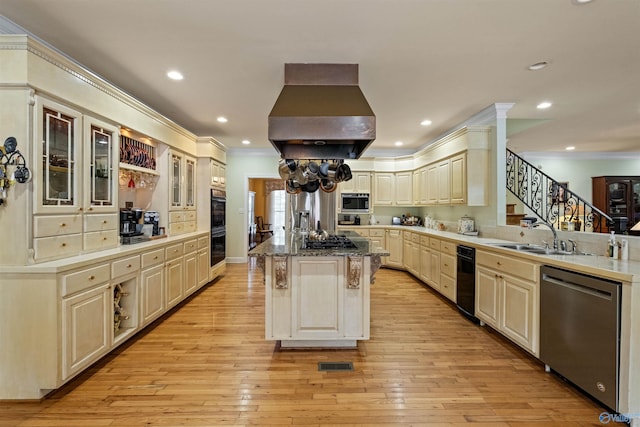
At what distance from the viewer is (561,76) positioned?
10.4ft

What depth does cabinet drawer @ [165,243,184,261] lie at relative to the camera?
12.0 feet

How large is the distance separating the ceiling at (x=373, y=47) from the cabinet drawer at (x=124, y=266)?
184cm

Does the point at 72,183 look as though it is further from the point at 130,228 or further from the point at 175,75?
the point at 175,75

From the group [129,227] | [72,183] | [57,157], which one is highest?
[57,157]

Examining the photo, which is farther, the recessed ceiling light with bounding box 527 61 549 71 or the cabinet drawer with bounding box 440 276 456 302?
the cabinet drawer with bounding box 440 276 456 302

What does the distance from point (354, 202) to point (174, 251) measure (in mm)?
3850

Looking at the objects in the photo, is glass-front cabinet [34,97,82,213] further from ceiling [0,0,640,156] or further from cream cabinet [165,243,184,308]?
cream cabinet [165,243,184,308]

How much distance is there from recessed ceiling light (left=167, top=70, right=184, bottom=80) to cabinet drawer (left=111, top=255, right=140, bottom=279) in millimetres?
1854

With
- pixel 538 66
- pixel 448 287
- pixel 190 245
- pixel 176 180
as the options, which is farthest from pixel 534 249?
pixel 176 180

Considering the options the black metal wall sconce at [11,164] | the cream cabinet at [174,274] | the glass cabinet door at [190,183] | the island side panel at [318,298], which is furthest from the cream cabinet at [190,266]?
the black metal wall sconce at [11,164]

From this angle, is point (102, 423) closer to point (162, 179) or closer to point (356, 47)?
point (162, 179)

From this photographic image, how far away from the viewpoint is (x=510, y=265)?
2.89 m

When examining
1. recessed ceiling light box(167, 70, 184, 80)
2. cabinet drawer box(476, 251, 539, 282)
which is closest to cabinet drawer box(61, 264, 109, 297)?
recessed ceiling light box(167, 70, 184, 80)

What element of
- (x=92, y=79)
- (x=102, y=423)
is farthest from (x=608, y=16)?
(x=102, y=423)
